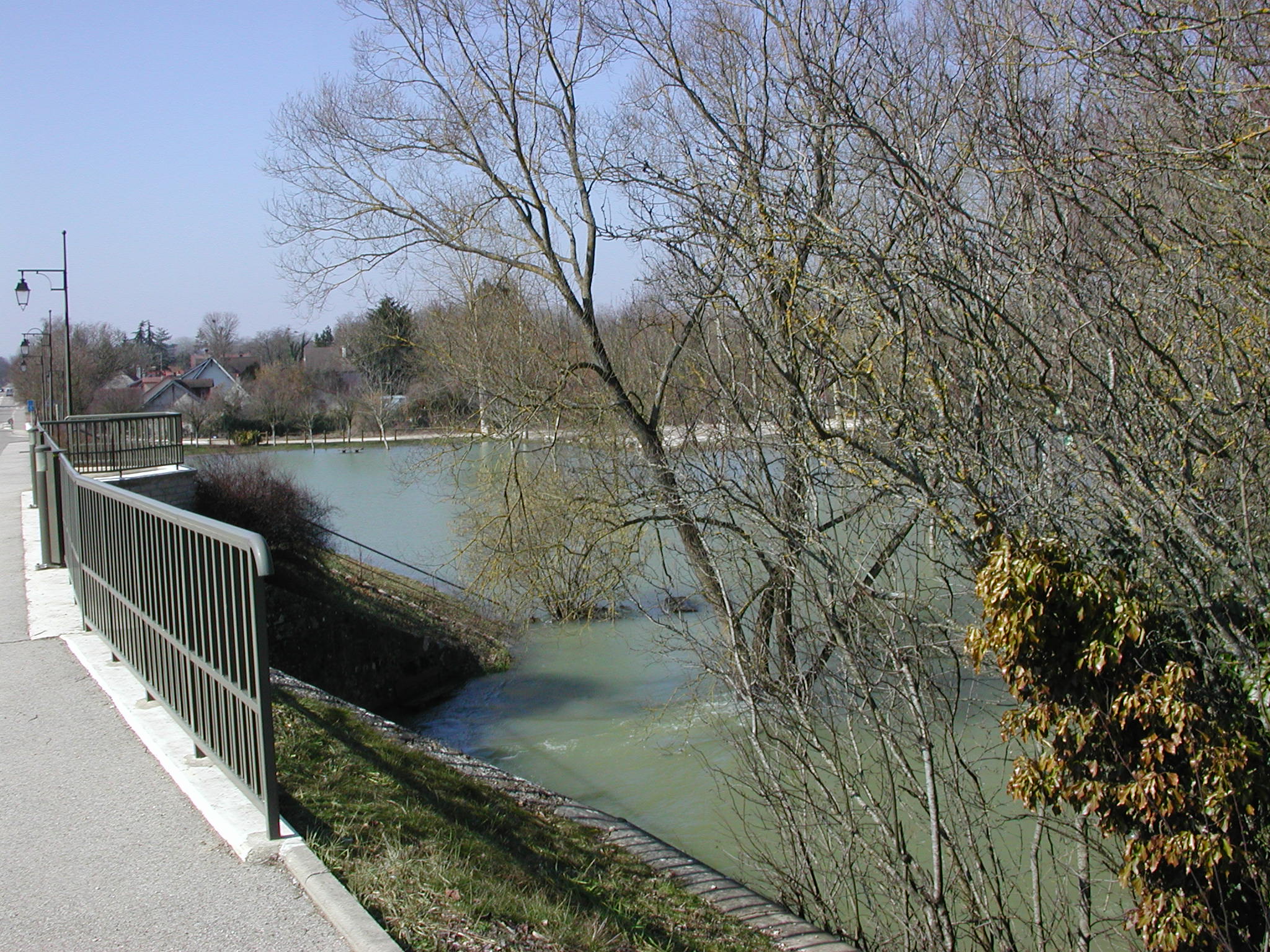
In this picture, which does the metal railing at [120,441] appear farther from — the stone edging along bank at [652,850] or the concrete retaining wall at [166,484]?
the stone edging along bank at [652,850]

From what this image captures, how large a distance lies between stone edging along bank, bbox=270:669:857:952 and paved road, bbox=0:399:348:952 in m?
2.28

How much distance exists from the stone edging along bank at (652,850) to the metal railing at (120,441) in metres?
11.3

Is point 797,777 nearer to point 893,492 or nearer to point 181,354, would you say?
point 893,492

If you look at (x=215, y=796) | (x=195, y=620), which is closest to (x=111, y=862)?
(x=215, y=796)

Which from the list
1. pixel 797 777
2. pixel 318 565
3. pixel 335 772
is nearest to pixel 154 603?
pixel 335 772

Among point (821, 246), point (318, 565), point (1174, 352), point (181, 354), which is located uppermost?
point (181, 354)

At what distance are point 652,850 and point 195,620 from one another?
15.5ft

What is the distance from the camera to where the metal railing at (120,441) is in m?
19.3

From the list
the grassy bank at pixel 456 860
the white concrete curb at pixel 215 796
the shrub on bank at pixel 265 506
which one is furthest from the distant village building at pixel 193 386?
the grassy bank at pixel 456 860

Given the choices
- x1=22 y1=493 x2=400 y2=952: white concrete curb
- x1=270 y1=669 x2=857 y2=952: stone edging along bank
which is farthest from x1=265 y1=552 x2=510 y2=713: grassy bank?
x1=22 y1=493 x2=400 y2=952: white concrete curb

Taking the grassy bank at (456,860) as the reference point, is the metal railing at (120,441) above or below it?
above

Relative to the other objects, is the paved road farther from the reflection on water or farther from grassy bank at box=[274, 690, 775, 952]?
the reflection on water

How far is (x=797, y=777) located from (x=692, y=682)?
15.0ft

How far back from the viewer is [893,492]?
24.1 feet
